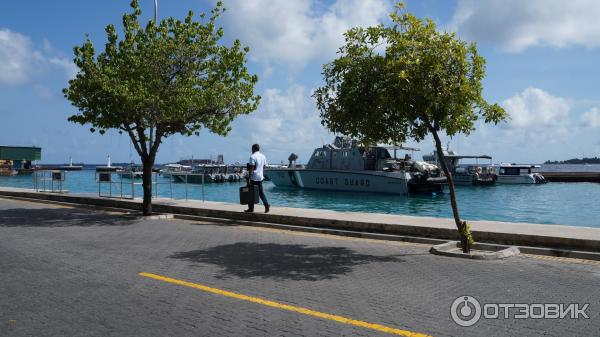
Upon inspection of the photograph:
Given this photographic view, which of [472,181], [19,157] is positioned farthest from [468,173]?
[19,157]

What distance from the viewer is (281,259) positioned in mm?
8961

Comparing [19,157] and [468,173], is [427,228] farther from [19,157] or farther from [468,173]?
[19,157]

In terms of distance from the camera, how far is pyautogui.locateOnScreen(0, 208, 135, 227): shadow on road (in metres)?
14.4

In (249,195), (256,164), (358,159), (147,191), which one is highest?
(358,159)

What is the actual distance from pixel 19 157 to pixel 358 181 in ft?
387

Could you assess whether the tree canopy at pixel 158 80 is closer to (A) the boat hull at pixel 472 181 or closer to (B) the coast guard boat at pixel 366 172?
(B) the coast guard boat at pixel 366 172

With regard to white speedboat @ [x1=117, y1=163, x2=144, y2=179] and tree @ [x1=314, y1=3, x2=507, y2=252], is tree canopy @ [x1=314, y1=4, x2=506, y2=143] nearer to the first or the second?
tree @ [x1=314, y1=3, x2=507, y2=252]

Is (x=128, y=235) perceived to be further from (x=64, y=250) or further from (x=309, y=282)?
(x=309, y=282)

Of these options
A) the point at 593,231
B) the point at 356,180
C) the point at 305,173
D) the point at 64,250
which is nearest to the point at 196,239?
the point at 64,250

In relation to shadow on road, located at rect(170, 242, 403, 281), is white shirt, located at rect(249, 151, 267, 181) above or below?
above

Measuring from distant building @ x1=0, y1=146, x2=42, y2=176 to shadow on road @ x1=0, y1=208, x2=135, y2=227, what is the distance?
118068 mm

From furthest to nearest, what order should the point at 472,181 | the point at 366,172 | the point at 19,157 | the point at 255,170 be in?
the point at 19,157, the point at 472,181, the point at 366,172, the point at 255,170

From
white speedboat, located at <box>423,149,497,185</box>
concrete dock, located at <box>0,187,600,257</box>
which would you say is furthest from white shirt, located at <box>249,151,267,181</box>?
white speedboat, located at <box>423,149,497,185</box>

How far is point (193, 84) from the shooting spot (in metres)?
16.4
